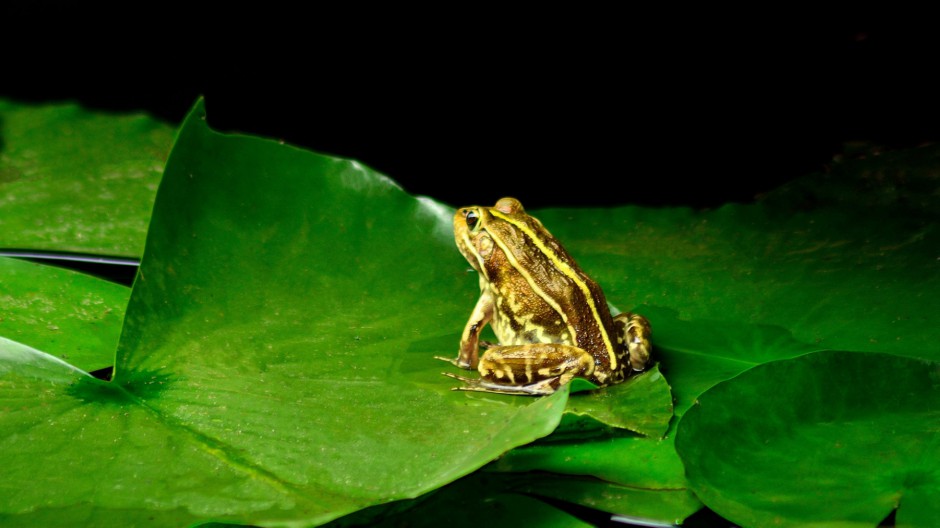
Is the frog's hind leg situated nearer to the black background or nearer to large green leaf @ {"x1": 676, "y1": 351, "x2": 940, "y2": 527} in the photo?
large green leaf @ {"x1": 676, "y1": 351, "x2": 940, "y2": 527}

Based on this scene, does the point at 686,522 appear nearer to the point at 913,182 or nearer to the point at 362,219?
the point at 362,219

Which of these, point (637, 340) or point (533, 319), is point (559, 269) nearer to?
point (533, 319)

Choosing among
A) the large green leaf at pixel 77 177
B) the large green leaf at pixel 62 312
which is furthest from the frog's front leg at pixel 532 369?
the large green leaf at pixel 77 177

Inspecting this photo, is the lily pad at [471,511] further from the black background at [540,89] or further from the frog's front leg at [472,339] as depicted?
the black background at [540,89]

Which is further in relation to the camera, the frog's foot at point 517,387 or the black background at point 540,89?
the black background at point 540,89

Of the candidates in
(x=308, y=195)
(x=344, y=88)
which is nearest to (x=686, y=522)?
(x=308, y=195)

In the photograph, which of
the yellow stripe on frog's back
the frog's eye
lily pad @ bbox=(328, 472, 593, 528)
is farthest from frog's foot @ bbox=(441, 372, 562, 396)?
the frog's eye
